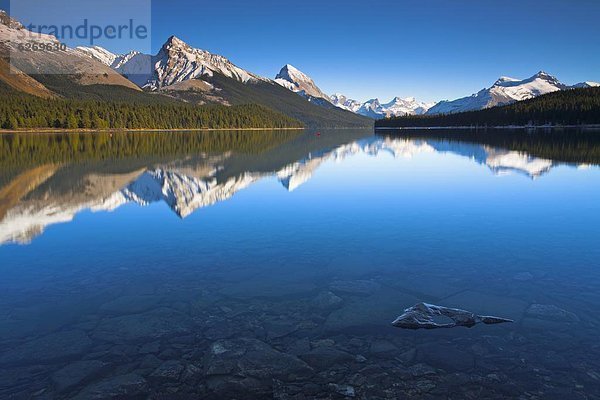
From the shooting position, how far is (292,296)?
1202 centimetres

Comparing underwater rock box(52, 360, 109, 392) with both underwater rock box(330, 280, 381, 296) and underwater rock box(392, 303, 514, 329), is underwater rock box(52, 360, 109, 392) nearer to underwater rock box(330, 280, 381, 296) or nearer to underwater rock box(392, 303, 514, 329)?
underwater rock box(330, 280, 381, 296)

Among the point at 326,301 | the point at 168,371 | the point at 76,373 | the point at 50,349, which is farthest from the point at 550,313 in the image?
the point at 50,349

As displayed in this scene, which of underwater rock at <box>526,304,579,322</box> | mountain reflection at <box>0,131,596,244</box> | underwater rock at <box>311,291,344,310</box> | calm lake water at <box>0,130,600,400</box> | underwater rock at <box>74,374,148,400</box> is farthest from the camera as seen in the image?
mountain reflection at <box>0,131,596,244</box>

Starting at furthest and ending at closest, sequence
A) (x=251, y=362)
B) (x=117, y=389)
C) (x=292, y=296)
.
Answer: (x=292, y=296) → (x=251, y=362) → (x=117, y=389)

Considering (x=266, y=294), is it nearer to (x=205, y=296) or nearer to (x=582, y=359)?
(x=205, y=296)

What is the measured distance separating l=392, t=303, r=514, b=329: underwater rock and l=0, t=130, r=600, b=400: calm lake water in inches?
9.0

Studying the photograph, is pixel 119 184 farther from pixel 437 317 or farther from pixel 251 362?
pixel 437 317

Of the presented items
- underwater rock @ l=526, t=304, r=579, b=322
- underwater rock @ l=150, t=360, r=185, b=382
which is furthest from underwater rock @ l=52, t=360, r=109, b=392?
underwater rock @ l=526, t=304, r=579, b=322

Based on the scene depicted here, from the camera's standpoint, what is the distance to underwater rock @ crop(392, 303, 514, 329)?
33.5 ft

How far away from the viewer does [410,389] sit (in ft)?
25.8

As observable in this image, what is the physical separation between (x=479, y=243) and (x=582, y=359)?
872 cm

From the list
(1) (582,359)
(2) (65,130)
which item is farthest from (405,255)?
(2) (65,130)

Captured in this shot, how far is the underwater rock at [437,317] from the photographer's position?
10.2m

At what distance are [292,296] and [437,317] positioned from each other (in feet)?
13.0
